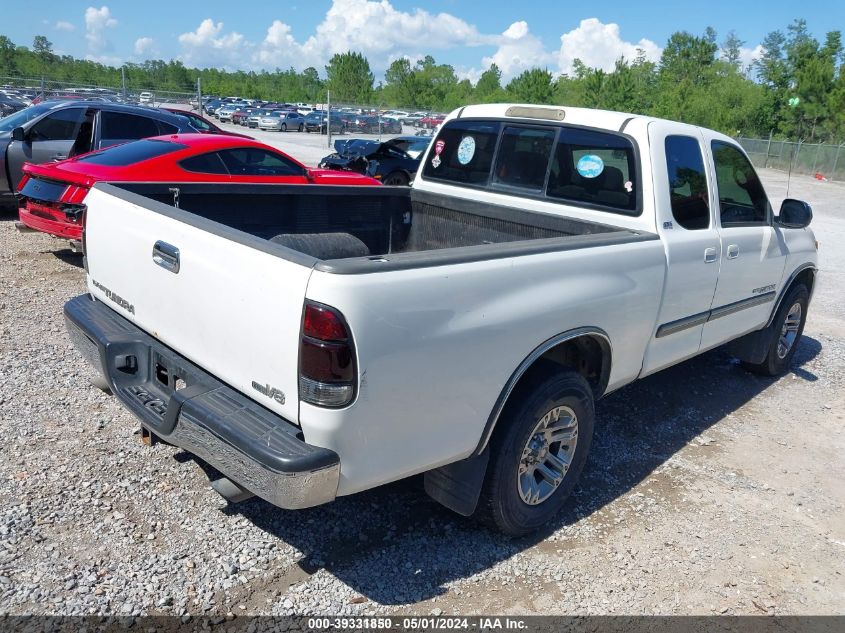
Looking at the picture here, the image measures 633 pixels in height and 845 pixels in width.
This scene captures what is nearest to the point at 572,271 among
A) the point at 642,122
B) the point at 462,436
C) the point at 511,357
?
the point at 511,357

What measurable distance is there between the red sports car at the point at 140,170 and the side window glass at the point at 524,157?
3265mm

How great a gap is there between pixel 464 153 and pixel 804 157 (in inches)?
1613

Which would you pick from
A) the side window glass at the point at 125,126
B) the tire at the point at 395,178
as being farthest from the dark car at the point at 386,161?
the side window glass at the point at 125,126

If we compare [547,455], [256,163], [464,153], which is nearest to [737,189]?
[464,153]

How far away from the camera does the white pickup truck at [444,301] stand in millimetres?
2469

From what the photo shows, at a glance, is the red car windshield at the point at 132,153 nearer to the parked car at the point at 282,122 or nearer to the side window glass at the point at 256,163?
the side window glass at the point at 256,163

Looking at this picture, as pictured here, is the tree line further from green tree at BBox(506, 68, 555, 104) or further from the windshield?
the windshield

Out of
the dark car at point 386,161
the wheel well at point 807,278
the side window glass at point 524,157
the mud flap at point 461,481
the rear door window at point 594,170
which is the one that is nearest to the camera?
the mud flap at point 461,481

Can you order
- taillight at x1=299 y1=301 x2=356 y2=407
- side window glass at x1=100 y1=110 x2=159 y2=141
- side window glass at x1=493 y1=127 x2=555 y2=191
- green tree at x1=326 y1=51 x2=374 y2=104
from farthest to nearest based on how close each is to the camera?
green tree at x1=326 y1=51 x2=374 y2=104, side window glass at x1=100 y1=110 x2=159 y2=141, side window glass at x1=493 y1=127 x2=555 y2=191, taillight at x1=299 y1=301 x2=356 y2=407

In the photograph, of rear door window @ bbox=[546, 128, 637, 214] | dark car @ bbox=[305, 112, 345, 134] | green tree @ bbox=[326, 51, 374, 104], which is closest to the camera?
rear door window @ bbox=[546, 128, 637, 214]

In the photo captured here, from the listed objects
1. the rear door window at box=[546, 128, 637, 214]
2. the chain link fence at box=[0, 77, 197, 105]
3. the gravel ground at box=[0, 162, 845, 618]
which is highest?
the chain link fence at box=[0, 77, 197, 105]

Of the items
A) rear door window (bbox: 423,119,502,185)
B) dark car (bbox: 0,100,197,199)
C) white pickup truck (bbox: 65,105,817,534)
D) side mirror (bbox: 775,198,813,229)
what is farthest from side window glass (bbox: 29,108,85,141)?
side mirror (bbox: 775,198,813,229)

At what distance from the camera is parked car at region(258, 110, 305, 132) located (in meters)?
42.1

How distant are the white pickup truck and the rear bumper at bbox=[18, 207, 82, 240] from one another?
3.90 metres
